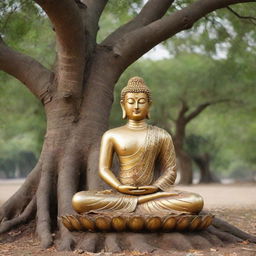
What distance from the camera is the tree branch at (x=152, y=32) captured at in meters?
6.88

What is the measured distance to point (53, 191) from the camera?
6297 mm

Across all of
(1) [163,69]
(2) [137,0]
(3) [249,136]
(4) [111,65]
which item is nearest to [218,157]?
(3) [249,136]

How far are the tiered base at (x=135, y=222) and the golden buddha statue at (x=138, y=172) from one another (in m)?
0.13

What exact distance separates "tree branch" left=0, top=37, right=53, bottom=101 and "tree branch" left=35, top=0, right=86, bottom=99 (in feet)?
0.78

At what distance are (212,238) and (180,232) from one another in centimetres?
46

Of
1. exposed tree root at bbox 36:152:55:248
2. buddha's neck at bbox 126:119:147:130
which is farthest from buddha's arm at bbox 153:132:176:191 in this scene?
exposed tree root at bbox 36:152:55:248

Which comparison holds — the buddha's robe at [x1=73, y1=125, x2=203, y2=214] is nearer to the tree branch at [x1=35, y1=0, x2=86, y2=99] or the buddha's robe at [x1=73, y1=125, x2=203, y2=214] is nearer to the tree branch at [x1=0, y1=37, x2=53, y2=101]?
the tree branch at [x1=35, y1=0, x2=86, y2=99]

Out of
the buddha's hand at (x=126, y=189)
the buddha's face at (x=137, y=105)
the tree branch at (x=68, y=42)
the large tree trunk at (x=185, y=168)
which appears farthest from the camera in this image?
the large tree trunk at (x=185, y=168)

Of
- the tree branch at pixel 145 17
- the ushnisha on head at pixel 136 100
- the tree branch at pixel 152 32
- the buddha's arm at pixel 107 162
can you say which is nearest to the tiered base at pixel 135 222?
the buddha's arm at pixel 107 162

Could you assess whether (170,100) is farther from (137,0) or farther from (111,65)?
(111,65)

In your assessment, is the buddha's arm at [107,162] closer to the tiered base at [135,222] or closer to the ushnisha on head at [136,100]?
the ushnisha on head at [136,100]

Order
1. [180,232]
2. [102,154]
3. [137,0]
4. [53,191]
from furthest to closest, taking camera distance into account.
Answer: [137,0] → [53,191] → [102,154] → [180,232]

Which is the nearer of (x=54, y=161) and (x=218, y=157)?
(x=54, y=161)

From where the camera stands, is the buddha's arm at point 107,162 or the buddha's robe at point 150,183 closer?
the buddha's robe at point 150,183
